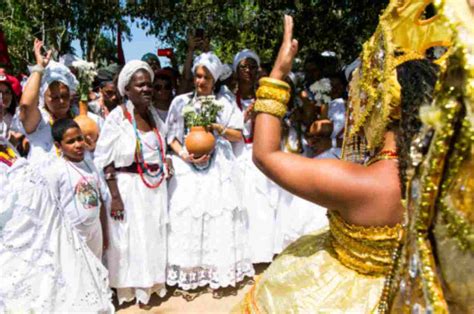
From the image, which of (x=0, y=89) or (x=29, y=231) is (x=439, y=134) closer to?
(x=29, y=231)

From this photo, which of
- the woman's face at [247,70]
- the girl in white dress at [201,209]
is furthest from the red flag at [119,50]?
the girl in white dress at [201,209]

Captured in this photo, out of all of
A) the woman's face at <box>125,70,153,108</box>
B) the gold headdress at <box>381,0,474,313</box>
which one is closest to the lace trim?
the woman's face at <box>125,70,153,108</box>

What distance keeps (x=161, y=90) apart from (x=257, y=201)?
5.26 feet

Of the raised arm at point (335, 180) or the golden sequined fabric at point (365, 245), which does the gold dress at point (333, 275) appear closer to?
the golden sequined fabric at point (365, 245)

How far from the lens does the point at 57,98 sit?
13.9 feet

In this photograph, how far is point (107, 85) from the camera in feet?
19.5

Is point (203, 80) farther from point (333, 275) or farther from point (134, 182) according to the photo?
point (333, 275)

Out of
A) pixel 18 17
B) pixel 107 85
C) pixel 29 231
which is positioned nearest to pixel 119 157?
pixel 29 231

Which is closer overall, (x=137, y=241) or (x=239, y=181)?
(x=137, y=241)

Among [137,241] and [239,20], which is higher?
[239,20]

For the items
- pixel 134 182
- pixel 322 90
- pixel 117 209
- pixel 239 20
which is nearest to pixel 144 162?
pixel 134 182

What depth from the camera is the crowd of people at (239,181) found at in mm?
1081

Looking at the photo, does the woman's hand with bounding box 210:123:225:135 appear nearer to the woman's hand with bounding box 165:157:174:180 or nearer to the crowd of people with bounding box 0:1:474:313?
the crowd of people with bounding box 0:1:474:313

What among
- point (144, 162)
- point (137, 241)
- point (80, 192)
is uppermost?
point (144, 162)
